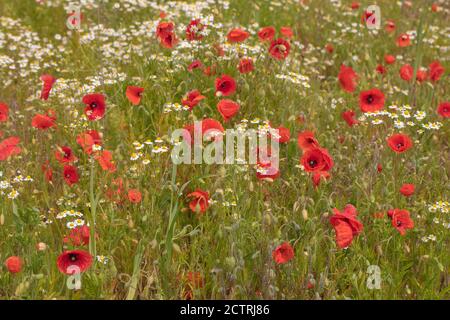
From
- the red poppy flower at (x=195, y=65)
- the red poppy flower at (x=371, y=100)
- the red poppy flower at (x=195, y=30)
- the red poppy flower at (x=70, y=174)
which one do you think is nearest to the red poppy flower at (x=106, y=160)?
the red poppy flower at (x=70, y=174)

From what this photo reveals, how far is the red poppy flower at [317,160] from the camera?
3.35 meters

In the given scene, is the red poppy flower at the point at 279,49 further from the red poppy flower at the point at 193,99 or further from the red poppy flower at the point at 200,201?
the red poppy flower at the point at 200,201

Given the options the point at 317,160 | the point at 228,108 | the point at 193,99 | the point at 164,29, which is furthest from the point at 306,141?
the point at 164,29

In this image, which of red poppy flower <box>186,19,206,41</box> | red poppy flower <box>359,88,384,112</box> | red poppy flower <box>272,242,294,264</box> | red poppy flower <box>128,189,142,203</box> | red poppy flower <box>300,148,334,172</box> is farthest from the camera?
red poppy flower <box>186,19,206,41</box>

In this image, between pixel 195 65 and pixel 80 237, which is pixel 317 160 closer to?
pixel 80 237

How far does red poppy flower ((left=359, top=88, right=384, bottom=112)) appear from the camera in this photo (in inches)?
170

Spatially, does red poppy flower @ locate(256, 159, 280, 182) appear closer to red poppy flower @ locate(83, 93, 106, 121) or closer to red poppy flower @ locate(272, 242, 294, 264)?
red poppy flower @ locate(272, 242, 294, 264)

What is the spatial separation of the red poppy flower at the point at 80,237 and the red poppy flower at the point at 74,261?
0.41m

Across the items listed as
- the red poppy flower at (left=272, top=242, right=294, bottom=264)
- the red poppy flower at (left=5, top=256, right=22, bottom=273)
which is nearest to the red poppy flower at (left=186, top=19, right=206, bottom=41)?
the red poppy flower at (left=272, top=242, right=294, bottom=264)

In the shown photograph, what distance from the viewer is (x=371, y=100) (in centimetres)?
436

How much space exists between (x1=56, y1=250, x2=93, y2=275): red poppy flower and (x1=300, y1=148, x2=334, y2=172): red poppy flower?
1.13 m

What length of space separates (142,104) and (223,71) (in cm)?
63
